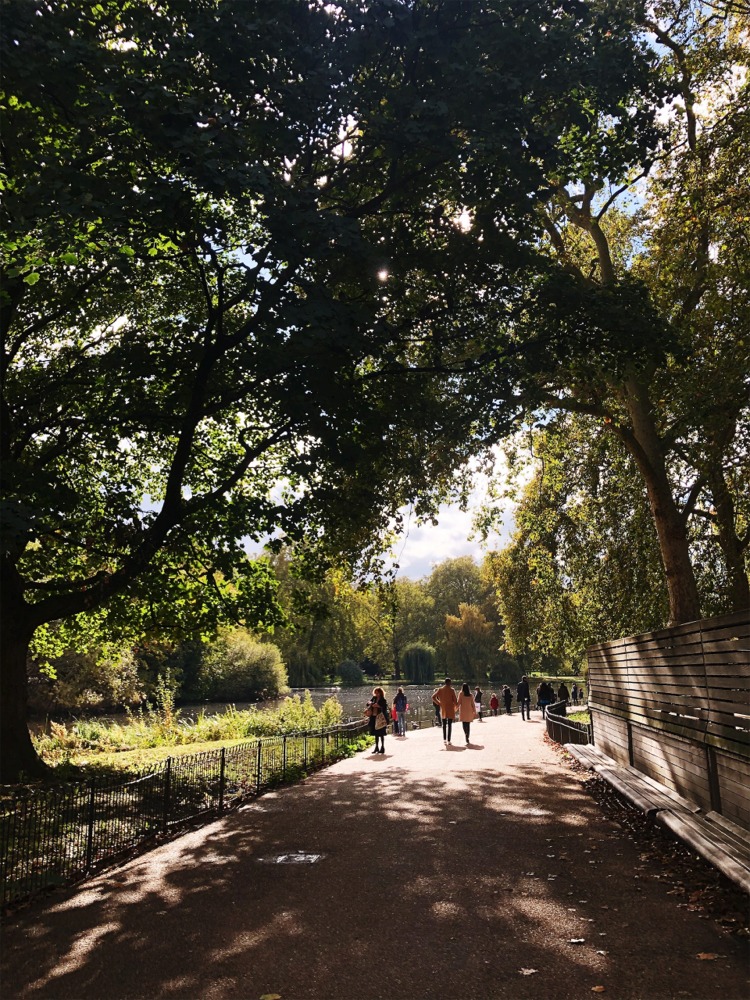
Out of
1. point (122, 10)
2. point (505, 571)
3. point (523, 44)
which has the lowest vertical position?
point (505, 571)

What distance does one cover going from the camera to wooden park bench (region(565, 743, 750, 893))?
6.00 meters

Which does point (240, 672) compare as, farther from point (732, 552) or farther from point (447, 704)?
point (732, 552)

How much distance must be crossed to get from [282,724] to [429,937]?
866 inches

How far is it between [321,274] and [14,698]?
9780 millimetres

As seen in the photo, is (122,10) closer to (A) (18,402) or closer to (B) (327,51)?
(B) (327,51)

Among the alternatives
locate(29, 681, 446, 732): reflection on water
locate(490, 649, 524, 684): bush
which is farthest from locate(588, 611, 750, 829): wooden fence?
locate(490, 649, 524, 684): bush

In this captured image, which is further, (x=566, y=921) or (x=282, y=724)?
(x=282, y=724)

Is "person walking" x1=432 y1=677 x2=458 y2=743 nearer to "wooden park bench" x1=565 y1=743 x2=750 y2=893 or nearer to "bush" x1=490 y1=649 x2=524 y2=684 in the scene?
"wooden park bench" x1=565 y1=743 x2=750 y2=893

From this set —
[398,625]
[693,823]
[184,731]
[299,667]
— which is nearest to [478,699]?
[184,731]

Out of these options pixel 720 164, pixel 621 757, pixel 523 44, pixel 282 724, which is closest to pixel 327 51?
pixel 523 44

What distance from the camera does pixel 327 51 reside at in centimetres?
987

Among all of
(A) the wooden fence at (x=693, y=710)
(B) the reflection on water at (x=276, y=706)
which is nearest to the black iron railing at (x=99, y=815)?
(A) the wooden fence at (x=693, y=710)

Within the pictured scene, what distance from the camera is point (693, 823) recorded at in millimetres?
7547

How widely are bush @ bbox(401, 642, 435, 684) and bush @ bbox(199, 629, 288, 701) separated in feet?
126
